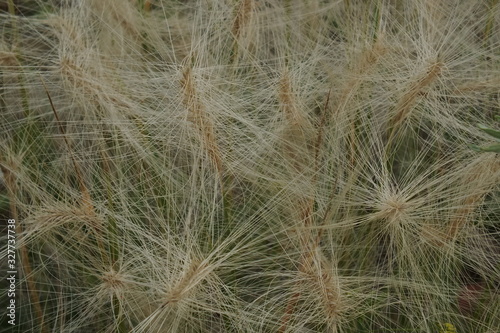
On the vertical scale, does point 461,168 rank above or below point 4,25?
Result: above

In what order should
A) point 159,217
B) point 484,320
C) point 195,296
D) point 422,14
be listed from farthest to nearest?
point 422,14
point 159,217
point 484,320
point 195,296

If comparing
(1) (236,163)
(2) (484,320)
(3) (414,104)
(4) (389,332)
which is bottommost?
(4) (389,332)

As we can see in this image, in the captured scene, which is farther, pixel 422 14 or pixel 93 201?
pixel 422 14

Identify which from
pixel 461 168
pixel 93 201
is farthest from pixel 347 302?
pixel 93 201

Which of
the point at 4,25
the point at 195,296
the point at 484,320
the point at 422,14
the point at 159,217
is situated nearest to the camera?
the point at 195,296

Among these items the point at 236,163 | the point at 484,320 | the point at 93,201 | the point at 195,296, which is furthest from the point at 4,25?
the point at 484,320

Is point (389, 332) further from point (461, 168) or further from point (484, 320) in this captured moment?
point (461, 168)

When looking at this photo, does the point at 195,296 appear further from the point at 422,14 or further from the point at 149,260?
the point at 422,14
